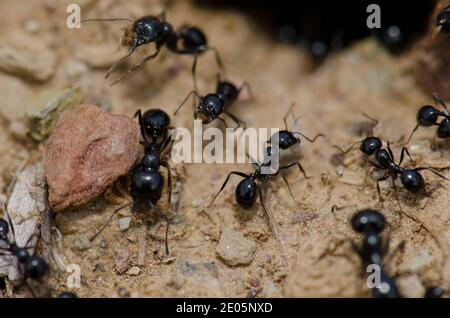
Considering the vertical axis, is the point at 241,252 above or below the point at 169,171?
below

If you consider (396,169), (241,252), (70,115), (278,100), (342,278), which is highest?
(278,100)

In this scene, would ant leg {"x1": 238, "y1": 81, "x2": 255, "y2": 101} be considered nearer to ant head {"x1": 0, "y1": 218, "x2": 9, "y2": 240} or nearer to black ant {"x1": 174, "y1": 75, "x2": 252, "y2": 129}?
black ant {"x1": 174, "y1": 75, "x2": 252, "y2": 129}

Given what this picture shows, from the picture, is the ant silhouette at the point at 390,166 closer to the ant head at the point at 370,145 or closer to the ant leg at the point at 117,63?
the ant head at the point at 370,145

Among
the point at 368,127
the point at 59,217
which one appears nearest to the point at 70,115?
the point at 59,217

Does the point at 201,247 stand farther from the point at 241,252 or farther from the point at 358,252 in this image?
the point at 358,252

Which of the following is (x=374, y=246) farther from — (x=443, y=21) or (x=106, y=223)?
(x=443, y=21)

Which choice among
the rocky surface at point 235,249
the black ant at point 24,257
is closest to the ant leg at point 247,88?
the rocky surface at point 235,249
